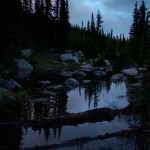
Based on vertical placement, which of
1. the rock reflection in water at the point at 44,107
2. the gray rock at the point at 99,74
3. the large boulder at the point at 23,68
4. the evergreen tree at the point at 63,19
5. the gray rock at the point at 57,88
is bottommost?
the rock reflection in water at the point at 44,107

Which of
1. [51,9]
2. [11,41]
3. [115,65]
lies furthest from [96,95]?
[51,9]

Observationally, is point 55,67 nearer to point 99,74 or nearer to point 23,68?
point 99,74

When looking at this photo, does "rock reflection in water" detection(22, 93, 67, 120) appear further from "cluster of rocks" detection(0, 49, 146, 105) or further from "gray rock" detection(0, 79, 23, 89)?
"gray rock" detection(0, 79, 23, 89)

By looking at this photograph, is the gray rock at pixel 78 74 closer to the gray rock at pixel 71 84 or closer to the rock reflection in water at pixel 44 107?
the gray rock at pixel 71 84

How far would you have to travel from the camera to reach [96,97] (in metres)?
28.8

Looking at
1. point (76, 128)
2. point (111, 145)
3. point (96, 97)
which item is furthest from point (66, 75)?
point (111, 145)

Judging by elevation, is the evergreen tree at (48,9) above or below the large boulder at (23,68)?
above

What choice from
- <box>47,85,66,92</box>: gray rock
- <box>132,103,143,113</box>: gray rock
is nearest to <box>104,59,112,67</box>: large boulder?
<box>47,85,66,92</box>: gray rock

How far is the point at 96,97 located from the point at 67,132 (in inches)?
479

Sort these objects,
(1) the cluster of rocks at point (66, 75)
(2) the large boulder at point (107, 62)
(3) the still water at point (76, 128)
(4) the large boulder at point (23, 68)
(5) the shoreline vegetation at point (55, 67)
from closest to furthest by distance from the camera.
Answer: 1. (3) the still water at point (76, 128)
2. (5) the shoreline vegetation at point (55, 67)
3. (1) the cluster of rocks at point (66, 75)
4. (4) the large boulder at point (23, 68)
5. (2) the large boulder at point (107, 62)

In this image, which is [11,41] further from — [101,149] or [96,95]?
[101,149]

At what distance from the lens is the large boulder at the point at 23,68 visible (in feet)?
116

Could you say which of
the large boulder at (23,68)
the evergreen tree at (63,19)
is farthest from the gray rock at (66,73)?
the evergreen tree at (63,19)

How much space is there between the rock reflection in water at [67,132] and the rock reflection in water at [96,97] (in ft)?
13.7
